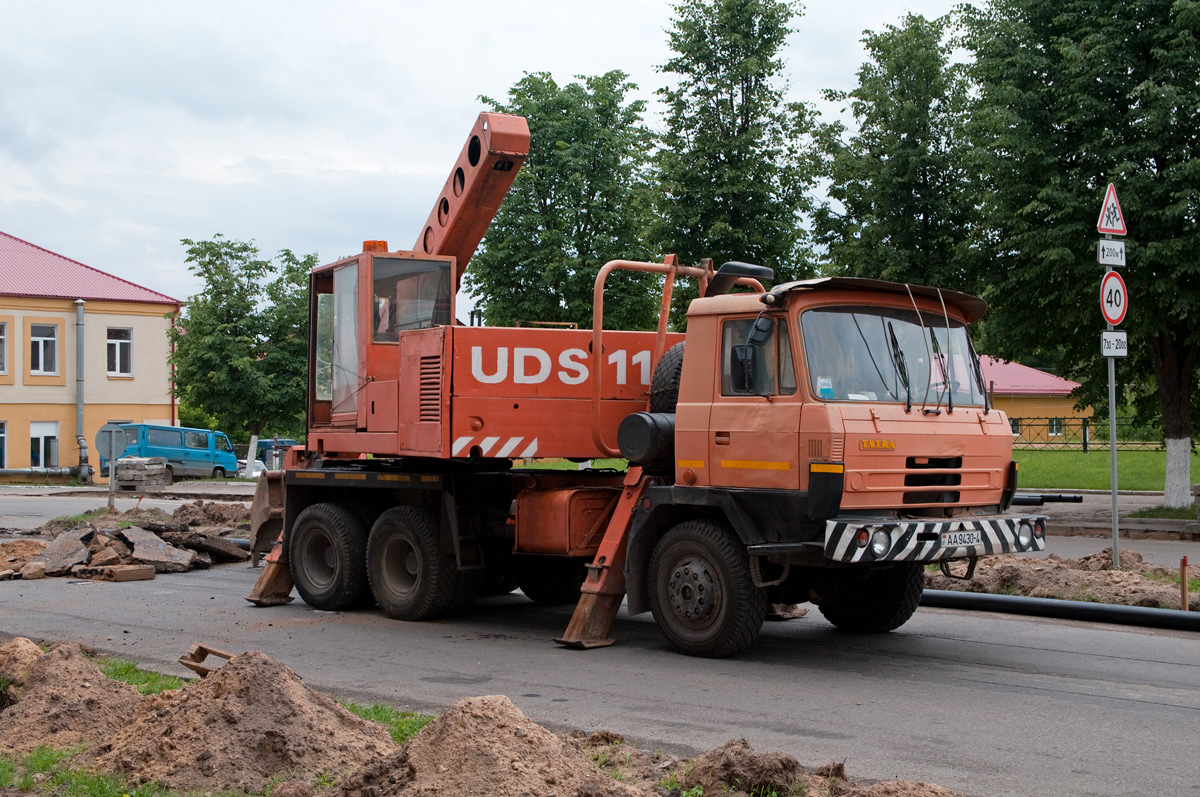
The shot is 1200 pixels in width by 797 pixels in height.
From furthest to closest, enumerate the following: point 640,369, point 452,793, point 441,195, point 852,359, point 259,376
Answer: point 259,376 → point 441,195 → point 640,369 → point 852,359 → point 452,793

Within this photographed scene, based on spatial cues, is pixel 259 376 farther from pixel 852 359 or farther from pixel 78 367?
pixel 852 359

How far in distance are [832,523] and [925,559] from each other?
82cm

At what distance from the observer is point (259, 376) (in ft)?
131

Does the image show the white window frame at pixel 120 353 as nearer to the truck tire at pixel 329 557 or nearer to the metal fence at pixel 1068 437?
the metal fence at pixel 1068 437

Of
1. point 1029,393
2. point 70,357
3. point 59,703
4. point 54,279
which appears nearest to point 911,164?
point 59,703

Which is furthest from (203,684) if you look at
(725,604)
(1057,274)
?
(1057,274)

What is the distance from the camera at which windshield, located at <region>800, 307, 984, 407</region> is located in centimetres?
A: 834

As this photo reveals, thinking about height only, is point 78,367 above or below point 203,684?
above

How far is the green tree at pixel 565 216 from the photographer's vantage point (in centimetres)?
2898

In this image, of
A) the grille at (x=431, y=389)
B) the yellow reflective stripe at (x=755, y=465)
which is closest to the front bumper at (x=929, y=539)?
the yellow reflective stripe at (x=755, y=465)

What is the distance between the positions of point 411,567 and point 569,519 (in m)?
2.12

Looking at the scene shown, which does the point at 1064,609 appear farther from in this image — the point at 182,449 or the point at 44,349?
the point at 44,349

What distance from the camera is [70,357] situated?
4944cm

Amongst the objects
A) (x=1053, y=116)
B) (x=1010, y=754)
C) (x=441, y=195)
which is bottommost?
(x=1010, y=754)
